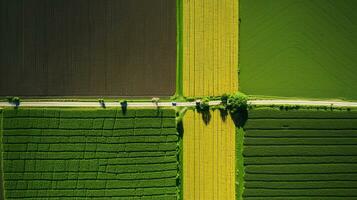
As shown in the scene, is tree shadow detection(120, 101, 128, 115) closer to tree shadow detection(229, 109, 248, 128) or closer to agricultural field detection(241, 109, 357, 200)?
tree shadow detection(229, 109, 248, 128)

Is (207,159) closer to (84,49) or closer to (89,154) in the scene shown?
(89,154)

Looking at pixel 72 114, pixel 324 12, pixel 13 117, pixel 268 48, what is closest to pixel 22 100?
pixel 13 117

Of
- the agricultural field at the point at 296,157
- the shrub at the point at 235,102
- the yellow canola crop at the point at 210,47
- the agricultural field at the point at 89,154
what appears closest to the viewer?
the agricultural field at the point at 89,154

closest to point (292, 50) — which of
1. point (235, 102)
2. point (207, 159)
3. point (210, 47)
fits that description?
point (235, 102)

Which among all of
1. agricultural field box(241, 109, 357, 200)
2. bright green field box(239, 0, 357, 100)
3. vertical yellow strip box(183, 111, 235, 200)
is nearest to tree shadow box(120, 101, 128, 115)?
vertical yellow strip box(183, 111, 235, 200)

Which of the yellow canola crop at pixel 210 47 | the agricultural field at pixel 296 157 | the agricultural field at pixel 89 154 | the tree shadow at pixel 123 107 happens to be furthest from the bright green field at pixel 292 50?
the tree shadow at pixel 123 107

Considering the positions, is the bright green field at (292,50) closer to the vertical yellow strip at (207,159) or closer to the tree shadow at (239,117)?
the tree shadow at (239,117)
